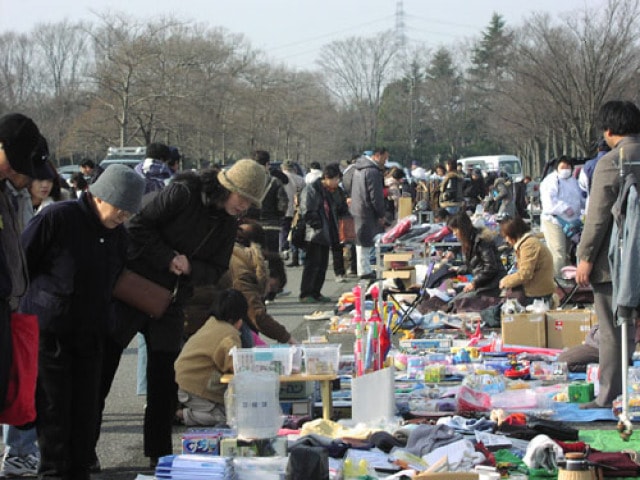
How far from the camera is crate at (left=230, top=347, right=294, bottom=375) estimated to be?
6.84 meters

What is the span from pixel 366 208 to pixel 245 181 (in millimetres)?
10180

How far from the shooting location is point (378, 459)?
6.02 m

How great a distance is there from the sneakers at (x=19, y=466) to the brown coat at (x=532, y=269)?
20.6ft

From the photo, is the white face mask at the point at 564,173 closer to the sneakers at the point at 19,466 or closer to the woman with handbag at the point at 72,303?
the sneakers at the point at 19,466

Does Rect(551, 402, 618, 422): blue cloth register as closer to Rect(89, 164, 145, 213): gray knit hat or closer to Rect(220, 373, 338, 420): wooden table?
Rect(220, 373, 338, 420): wooden table

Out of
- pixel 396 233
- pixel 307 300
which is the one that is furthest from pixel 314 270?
pixel 396 233

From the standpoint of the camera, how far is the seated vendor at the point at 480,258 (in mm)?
12047

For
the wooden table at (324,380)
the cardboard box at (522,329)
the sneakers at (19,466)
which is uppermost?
the cardboard box at (522,329)

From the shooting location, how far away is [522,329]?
10156 millimetres

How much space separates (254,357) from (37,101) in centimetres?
5849

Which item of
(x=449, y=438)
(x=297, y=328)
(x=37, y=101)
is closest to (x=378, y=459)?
(x=449, y=438)

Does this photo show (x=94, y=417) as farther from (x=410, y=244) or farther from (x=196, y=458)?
(x=410, y=244)

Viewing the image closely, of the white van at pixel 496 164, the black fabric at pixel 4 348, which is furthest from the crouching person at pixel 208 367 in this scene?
the white van at pixel 496 164

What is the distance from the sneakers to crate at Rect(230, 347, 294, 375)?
1.31 meters
